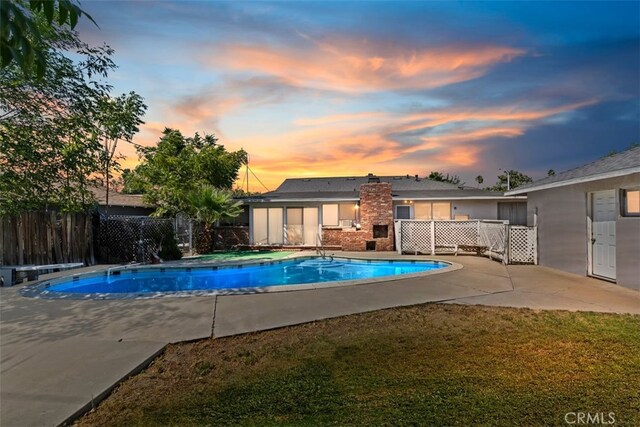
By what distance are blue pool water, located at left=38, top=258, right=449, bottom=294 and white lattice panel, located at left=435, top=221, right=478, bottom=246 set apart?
276cm

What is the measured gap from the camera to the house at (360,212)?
60.7ft

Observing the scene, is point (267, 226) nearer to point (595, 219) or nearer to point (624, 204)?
point (595, 219)

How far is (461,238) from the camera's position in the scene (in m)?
16.3

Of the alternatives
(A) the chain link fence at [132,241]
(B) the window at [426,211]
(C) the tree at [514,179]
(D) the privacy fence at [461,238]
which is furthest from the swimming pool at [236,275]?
(C) the tree at [514,179]

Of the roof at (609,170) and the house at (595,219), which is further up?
the roof at (609,170)

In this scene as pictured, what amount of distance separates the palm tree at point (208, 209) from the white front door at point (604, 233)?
15087 millimetres

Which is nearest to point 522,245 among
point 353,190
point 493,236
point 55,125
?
point 493,236

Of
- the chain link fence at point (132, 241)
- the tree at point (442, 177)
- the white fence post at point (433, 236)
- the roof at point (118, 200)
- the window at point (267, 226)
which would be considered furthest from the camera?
the tree at point (442, 177)

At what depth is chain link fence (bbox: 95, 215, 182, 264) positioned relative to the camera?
48.3 feet

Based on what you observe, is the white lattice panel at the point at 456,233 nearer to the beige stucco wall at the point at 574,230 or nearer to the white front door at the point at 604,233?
the beige stucco wall at the point at 574,230

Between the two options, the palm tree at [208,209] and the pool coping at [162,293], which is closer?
the pool coping at [162,293]

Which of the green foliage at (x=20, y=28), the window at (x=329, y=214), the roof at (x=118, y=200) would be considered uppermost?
the roof at (x=118, y=200)

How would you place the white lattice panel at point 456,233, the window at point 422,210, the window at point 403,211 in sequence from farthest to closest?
the window at point 403,211 < the window at point 422,210 < the white lattice panel at point 456,233

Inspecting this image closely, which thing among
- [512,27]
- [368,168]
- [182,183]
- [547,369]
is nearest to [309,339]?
[547,369]
